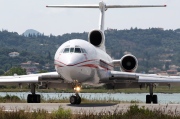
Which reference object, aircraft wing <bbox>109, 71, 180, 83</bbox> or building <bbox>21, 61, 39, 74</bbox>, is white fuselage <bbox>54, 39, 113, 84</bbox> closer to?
aircraft wing <bbox>109, 71, 180, 83</bbox>

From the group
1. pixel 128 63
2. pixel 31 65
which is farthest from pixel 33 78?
pixel 31 65

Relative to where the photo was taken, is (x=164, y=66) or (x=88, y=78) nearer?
(x=88, y=78)

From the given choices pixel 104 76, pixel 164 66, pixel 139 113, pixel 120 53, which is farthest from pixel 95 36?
pixel 120 53

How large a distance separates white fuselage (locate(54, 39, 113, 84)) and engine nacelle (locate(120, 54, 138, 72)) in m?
4.83

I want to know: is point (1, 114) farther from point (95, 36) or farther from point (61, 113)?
point (95, 36)

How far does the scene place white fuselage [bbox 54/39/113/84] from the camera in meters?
26.8

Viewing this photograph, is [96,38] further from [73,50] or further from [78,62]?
[78,62]

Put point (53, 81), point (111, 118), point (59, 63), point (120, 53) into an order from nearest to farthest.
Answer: point (111, 118) → point (59, 63) → point (53, 81) → point (120, 53)

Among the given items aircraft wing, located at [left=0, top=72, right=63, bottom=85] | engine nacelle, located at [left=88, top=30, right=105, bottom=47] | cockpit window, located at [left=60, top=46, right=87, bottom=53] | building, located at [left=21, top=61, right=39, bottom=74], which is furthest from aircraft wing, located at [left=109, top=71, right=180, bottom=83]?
building, located at [left=21, top=61, right=39, bottom=74]

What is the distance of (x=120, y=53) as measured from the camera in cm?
15450

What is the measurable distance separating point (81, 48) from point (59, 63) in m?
Answer: 1.60

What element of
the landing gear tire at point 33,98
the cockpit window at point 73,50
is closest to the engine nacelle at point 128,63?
the landing gear tire at point 33,98

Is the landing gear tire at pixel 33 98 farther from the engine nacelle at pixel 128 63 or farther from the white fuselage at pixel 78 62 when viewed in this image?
the engine nacelle at pixel 128 63

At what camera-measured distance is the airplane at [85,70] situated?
27109 mm
